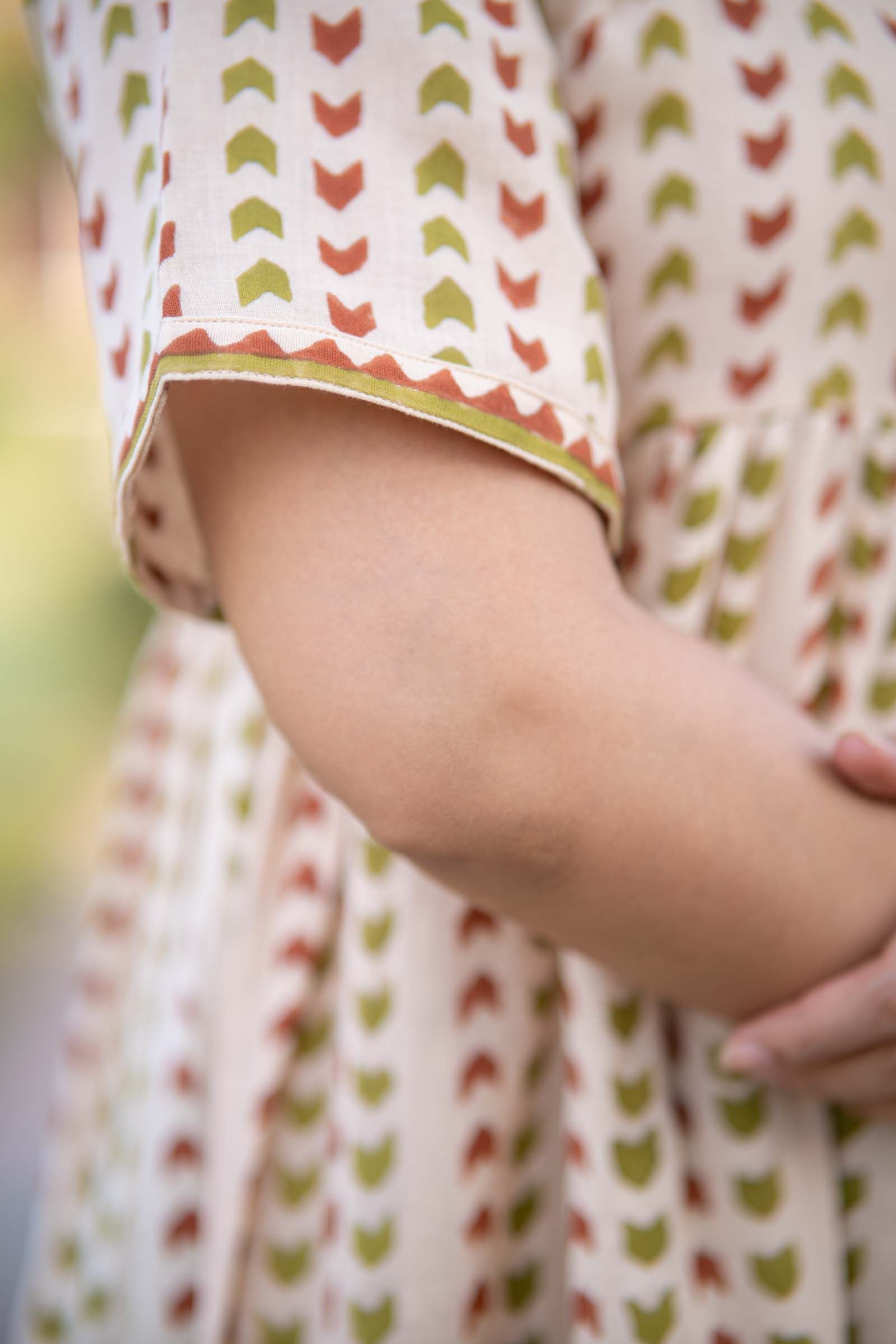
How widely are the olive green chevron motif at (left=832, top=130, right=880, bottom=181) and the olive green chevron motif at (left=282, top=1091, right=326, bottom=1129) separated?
2.02 ft

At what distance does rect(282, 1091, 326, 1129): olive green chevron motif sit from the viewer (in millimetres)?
576

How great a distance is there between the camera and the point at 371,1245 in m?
0.52

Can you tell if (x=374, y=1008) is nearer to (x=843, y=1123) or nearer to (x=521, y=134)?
(x=843, y=1123)

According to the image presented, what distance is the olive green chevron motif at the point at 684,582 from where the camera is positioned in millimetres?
527

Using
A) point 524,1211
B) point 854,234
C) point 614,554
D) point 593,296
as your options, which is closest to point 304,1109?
point 524,1211

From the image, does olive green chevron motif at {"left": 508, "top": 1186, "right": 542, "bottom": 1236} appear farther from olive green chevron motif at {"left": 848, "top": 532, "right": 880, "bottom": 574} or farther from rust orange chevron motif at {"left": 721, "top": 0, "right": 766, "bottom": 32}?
rust orange chevron motif at {"left": 721, "top": 0, "right": 766, "bottom": 32}

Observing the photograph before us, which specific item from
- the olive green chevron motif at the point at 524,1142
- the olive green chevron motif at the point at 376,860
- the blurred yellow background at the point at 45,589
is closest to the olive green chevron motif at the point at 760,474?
the olive green chevron motif at the point at 376,860

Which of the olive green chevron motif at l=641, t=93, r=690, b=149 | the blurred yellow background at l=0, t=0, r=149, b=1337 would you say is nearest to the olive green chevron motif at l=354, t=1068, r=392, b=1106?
the olive green chevron motif at l=641, t=93, r=690, b=149

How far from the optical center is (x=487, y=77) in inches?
15.4

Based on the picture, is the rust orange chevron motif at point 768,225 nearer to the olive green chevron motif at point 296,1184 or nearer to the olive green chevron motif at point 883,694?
the olive green chevron motif at point 883,694

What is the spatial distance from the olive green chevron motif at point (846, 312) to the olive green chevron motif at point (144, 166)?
358 millimetres

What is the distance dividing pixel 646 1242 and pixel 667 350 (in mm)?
500

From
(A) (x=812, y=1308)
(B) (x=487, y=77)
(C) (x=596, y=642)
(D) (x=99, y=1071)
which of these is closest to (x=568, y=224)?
(B) (x=487, y=77)

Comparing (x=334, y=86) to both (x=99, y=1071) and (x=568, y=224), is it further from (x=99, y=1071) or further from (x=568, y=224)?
(x=99, y=1071)
